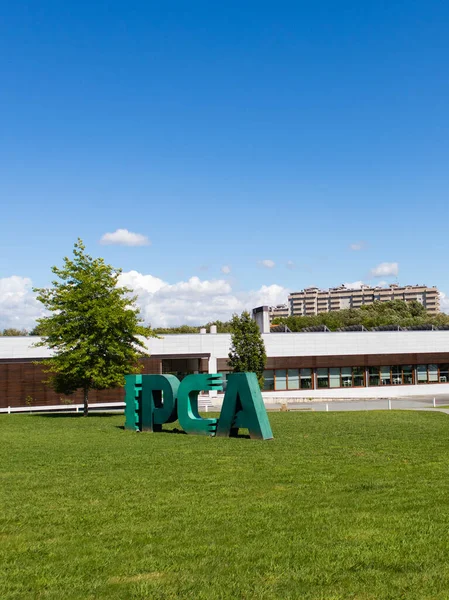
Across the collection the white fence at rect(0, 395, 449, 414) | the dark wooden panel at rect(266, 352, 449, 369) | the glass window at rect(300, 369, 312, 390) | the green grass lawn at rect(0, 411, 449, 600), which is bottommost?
the white fence at rect(0, 395, 449, 414)

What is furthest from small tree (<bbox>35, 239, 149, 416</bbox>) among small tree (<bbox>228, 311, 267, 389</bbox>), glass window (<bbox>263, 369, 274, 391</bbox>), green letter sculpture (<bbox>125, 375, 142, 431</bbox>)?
glass window (<bbox>263, 369, 274, 391</bbox>)

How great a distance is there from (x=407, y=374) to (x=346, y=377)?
6.80 meters

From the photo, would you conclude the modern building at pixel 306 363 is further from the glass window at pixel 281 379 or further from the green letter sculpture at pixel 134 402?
the green letter sculpture at pixel 134 402

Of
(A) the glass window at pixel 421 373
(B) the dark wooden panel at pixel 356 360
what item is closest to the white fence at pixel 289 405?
(B) the dark wooden panel at pixel 356 360

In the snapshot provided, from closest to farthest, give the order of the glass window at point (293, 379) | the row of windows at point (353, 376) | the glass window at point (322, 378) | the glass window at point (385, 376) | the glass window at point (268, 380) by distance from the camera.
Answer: the glass window at point (268, 380)
the row of windows at point (353, 376)
the glass window at point (293, 379)
the glass window at point (322, 378)
the glass window at point (385, 376)

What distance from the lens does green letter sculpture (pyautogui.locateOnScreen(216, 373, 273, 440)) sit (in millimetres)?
23203

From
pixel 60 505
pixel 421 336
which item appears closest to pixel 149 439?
pixel 60 505

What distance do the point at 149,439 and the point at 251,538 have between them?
49.8 feet

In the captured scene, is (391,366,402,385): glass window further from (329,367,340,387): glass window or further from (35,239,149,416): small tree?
(35,239,149,416): small tree

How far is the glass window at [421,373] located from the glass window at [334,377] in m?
8.68

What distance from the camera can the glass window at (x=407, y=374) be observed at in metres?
64.0

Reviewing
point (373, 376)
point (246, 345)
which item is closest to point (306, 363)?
point (373, 376)

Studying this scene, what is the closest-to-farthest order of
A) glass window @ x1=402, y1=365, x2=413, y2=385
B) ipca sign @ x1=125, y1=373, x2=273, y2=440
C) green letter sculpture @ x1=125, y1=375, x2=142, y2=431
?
ipca sign @ x1=125, y1=373, x2=273, y2=440 → green letter sculpture @ x1=125, y1=375, x2=142, y2=431 → glass window @ x1=402, y1=365, x2=413, y2=385

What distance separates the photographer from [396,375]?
6366 centimetres
